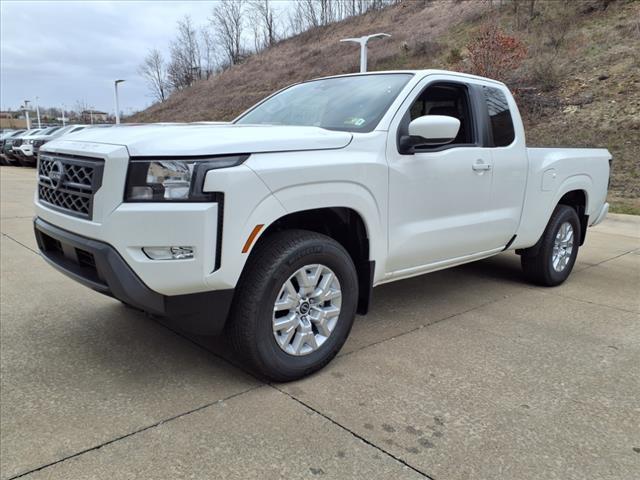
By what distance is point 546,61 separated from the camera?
2062cm

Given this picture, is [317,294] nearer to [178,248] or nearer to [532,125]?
[178,248]

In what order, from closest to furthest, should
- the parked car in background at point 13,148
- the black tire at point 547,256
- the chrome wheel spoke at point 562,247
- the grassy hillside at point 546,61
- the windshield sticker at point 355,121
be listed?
the windshield sticker at point 355,121 → the black tire at point 547,256 → the chrome wheel spoke at point 562,247 → the grassy hillside at point 546,61 → the parked car in background at point 13,148

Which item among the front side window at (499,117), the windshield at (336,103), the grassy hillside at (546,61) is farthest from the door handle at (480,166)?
the grassy hillside at (546,61)

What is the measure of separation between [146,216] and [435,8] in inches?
1600

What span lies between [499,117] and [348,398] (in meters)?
2.82

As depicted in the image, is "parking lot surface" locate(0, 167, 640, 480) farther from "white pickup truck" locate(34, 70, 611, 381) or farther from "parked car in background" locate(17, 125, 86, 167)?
"parked car in background" locate(17, 125, 86, 167)

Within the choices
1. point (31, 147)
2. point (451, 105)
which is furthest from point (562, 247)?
point (31, 147)

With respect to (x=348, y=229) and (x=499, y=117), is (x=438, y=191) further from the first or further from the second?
(x=499, y=117)

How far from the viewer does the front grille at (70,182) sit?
280 cm

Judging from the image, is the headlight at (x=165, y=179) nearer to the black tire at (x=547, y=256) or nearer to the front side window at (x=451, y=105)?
the front side window at (x=451, y=105)

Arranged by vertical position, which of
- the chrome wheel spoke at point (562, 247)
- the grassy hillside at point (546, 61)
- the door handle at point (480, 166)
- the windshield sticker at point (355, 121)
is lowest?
the chrome wheel spoke at point (562, 247)

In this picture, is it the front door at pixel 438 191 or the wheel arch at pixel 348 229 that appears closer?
the wheel arch at pixel 348 229

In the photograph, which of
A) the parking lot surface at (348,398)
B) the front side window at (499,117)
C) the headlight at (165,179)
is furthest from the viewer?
the front side window at (499,117)

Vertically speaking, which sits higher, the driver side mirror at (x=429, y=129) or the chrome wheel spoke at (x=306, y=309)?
the driver side mirror at (x=429, y=129)
